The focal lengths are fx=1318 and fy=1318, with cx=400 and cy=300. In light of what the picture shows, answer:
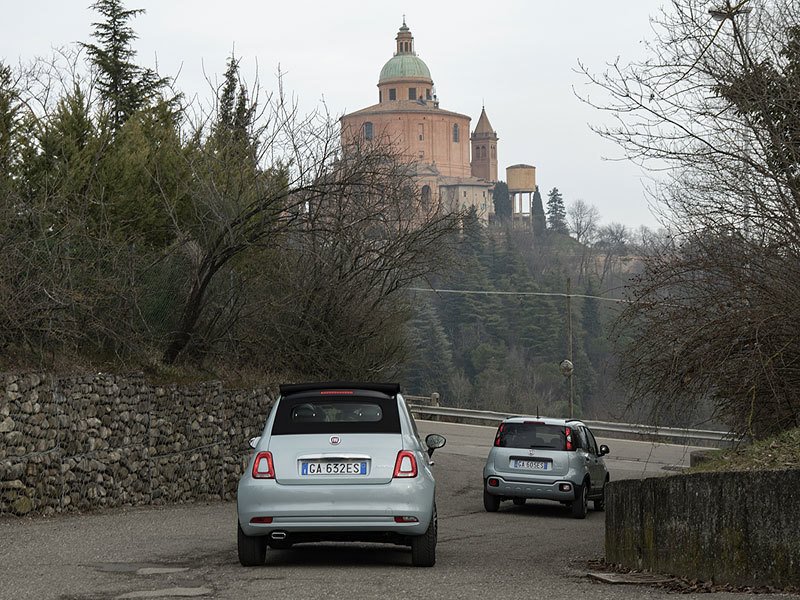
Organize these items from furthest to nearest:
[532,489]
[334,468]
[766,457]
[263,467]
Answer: [532,489]
[263,467]
[334,468]
[766,457]

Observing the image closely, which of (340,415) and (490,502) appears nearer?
(340,415)

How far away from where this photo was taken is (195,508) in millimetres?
19578

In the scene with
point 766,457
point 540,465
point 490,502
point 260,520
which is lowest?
point 490,502

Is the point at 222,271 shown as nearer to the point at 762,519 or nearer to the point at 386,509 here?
the point at 386,509

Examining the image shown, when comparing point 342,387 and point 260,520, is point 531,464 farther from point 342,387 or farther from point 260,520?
point 260,520

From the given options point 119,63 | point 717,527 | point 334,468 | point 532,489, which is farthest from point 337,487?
point 119,63

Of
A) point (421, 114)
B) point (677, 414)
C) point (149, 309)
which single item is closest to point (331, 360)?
point (149, 309)

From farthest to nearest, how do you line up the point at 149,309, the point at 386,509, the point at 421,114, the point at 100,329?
the point at 421,114, the point at 149,309, the point at 100,329, the point at 386,509

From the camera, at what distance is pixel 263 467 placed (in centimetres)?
1118

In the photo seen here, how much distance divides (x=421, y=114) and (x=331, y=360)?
168643mm

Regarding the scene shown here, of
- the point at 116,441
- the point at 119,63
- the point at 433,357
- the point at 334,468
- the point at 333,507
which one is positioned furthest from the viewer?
the point at 433,357

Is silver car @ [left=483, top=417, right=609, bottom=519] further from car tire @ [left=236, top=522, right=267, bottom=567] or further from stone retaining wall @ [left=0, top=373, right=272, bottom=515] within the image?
car tire @ [left=236, top=522, right=267, bottom=567]

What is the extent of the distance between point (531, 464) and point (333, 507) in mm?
10679

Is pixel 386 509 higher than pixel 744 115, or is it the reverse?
pixel 744 115
